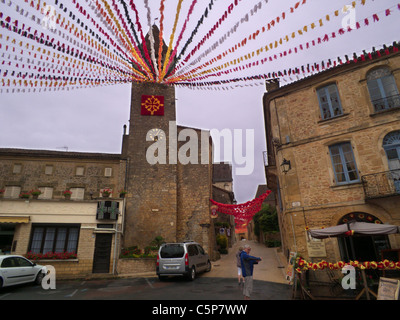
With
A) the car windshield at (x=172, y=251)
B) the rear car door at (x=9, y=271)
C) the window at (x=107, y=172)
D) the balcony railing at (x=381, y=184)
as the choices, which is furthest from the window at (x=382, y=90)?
the window at (x=107, y=172)

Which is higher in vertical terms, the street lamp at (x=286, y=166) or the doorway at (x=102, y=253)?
the street lamp at (x=286, y=166)

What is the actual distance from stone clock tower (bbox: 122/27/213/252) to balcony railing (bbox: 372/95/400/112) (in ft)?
41.0

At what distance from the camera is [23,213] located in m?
13.8

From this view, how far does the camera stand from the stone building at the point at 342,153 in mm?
9945

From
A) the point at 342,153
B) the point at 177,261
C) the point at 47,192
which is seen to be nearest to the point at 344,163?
the point at 342,153

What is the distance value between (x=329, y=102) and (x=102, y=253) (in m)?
14.3

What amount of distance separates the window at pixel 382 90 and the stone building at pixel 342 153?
0.11 feet

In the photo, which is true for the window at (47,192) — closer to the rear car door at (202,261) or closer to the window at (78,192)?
the window at (78,192)

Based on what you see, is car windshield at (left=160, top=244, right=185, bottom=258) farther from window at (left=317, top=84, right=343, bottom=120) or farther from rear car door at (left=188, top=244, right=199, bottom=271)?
window at (left=317, top=84, right=343, bottom=120)

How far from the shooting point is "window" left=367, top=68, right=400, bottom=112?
10.5 meters

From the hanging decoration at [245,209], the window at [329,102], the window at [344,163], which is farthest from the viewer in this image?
the hanging decoration at [245,209]
